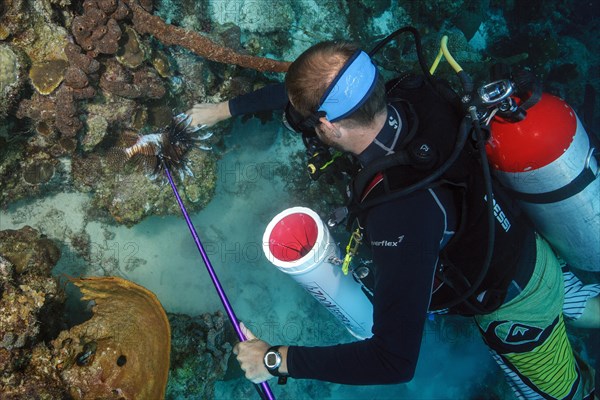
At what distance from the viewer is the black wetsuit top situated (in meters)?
2.41

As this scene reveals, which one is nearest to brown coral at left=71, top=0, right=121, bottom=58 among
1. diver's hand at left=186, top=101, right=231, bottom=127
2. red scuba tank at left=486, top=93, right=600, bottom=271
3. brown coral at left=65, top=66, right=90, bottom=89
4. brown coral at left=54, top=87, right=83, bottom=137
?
brown coral at left=65, top=66, right=90, bottom=89

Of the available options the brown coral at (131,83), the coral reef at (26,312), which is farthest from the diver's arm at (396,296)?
the brown coral at (131,83)

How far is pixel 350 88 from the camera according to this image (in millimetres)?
2535

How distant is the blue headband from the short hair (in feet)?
0.11

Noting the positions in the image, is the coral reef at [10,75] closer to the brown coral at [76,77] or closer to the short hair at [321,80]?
the brown coral at [76,77]

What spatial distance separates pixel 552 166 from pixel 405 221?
6.15ft

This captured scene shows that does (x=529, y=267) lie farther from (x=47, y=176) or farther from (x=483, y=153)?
(x=47, y=176)

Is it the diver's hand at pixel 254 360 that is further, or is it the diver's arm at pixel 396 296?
the diver's hand at pixel 254 360

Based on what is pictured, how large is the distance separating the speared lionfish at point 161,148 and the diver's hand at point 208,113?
0.06 m

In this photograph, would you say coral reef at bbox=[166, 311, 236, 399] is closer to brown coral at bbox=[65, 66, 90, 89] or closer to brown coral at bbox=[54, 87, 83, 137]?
brown coral at bbox=[54, 87, 83, 137]

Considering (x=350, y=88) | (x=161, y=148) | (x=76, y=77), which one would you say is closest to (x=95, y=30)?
(x=76, y=77)

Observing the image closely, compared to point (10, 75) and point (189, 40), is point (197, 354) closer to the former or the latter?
point (10, 75)

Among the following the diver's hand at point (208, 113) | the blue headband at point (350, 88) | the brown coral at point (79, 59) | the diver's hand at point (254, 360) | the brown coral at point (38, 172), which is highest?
the blue headband at point (350, 88)

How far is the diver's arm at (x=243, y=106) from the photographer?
400 cm
